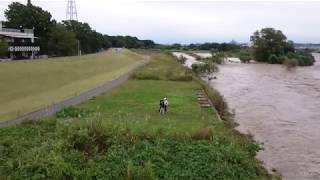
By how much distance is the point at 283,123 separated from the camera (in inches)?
1086

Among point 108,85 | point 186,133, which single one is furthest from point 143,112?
point 108,85

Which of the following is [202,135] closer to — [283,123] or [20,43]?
[283,123]

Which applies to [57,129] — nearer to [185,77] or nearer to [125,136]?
[125,136]

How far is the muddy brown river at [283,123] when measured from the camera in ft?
61.3

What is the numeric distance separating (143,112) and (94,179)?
424 inches

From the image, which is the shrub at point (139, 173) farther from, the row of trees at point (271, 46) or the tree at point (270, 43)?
the tree at point (270, 43)

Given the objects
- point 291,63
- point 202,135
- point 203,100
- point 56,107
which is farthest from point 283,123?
point 291,63

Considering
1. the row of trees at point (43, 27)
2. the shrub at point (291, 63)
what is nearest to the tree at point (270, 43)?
the shrub at point (291, 63)

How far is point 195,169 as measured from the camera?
15000 mm

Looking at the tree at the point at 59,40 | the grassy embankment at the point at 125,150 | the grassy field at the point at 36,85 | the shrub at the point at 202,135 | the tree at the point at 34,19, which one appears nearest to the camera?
the grassy embankment at the point at 125,150

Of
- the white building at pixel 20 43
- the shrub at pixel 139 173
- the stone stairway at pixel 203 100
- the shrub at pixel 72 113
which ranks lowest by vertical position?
the stone stairway at pixel 203 100

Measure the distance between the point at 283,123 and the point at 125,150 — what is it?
1381 centimetres

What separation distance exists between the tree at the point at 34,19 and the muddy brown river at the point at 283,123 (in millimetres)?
40280

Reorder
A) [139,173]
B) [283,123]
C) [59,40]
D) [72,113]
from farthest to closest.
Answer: [59,40]
[283,123]
[72,113]
[139,173]
